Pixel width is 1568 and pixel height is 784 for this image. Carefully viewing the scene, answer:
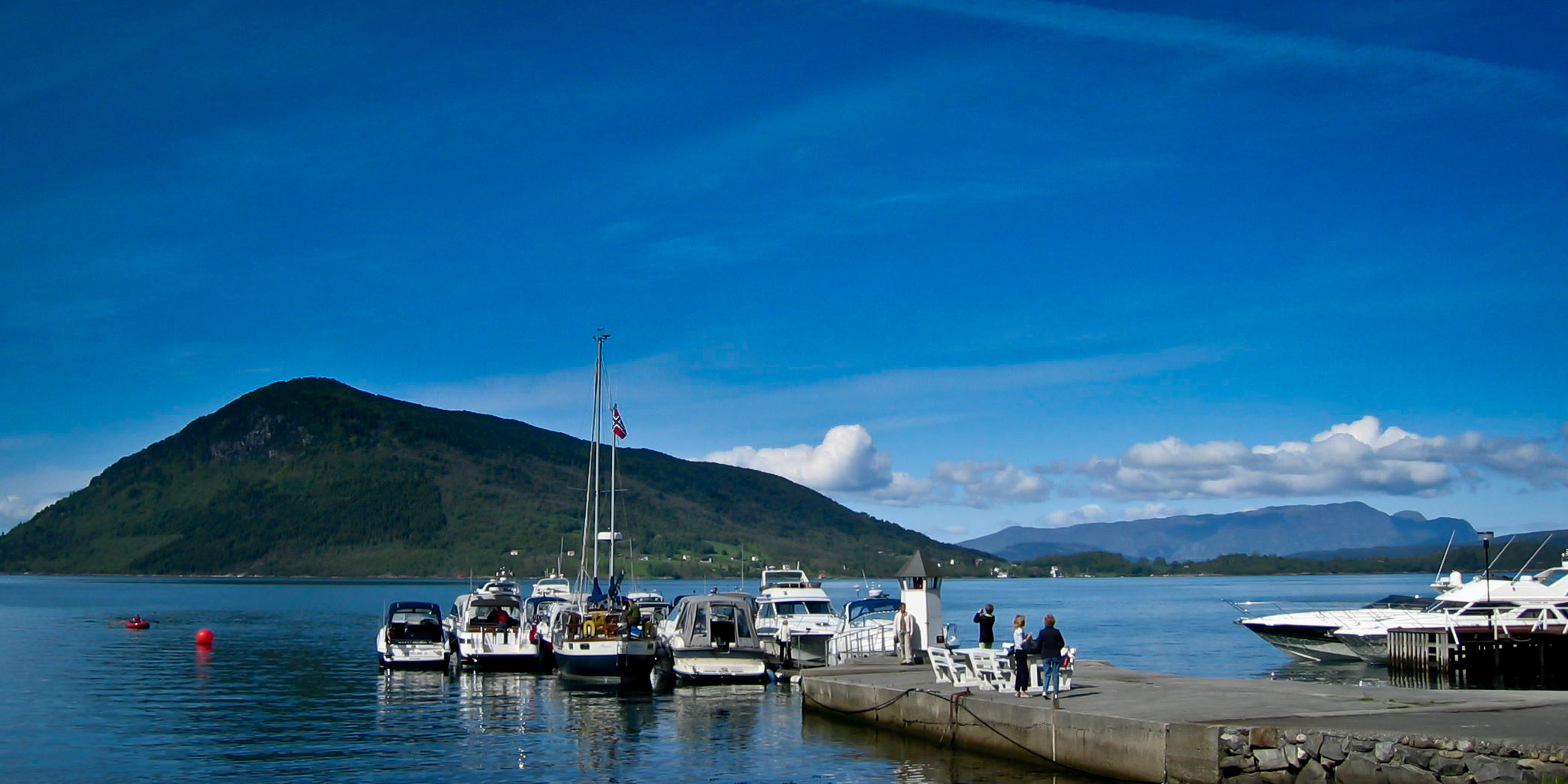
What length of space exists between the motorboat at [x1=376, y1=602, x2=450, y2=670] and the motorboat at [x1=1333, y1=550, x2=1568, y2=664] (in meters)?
37.3

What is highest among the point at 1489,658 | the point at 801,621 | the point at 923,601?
the point at 923,601

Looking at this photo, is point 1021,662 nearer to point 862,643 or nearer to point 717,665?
point 717,665

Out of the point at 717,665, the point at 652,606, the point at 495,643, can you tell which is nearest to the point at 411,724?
the point at 717,665

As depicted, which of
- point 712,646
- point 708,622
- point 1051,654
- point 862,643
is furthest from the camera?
point 862,643

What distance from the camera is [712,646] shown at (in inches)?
1699

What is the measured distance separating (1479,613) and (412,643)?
42291mm

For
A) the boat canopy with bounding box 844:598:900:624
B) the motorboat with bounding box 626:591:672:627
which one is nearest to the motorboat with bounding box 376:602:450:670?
the motorboat with bounding box 626:591:672:627

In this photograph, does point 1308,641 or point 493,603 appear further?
point 1308,641

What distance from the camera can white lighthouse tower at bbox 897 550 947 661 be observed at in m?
36.6

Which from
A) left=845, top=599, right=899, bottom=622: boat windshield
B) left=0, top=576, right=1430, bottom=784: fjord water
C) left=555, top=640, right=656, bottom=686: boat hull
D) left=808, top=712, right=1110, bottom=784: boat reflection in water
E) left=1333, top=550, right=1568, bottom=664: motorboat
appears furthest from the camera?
left=845, top=599, right=899, bottom=622: boat windshield

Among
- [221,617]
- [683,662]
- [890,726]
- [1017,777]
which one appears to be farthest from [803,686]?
[221,617]

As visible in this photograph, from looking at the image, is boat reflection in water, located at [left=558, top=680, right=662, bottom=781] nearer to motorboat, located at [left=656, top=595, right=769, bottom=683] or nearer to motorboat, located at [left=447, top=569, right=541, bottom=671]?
motorboat, located at [left=656, top=595, right=769, bottom=683]

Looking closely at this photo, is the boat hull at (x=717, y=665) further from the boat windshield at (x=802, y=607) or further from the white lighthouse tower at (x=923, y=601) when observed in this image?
the boat windshield at (x=802, y=607)

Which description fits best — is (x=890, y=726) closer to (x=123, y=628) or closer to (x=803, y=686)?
(x=803, y=686)
